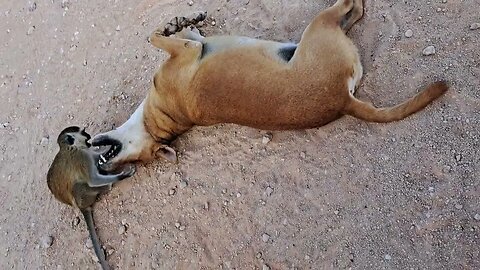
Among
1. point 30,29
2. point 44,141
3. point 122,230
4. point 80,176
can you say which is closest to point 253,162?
point 122,230

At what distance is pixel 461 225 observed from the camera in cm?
374

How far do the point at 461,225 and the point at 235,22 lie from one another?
2132 millimetres

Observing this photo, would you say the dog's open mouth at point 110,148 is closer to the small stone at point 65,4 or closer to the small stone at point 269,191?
the small stone at point 269,191

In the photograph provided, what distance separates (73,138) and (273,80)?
165cm

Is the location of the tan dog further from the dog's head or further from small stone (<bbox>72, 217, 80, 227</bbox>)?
small stone (<bbox>72, 217, 80, 227</bbox>)

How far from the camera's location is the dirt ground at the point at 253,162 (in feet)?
12.8

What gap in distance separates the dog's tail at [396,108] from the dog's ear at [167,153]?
1.31 m

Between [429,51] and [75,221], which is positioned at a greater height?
[429,51]

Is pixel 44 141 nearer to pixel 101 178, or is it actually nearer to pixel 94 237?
pixel 101 178

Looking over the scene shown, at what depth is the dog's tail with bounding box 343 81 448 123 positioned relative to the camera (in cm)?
388

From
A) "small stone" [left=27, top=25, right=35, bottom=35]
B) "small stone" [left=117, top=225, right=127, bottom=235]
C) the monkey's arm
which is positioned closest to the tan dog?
the monkey's arm

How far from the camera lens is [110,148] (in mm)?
4789

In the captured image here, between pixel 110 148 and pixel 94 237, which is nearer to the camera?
pixel 94 237

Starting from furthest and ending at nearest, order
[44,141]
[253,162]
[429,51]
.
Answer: [44,141], [253,162], [429,51]
